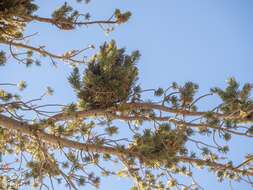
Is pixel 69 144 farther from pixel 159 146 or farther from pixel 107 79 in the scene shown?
pixel 159 146

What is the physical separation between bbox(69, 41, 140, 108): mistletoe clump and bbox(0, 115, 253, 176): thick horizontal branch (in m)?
0.68

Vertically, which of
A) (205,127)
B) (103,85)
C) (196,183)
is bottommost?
(196,183)

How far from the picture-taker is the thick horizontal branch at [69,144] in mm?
5402

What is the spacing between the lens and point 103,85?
578 cm

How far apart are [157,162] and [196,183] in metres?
1.45

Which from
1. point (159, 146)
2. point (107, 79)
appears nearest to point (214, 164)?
point (159, 146)

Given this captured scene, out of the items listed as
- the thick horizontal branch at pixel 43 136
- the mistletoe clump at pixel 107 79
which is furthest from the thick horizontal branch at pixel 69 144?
the mistletoe clump at pixel 107 79

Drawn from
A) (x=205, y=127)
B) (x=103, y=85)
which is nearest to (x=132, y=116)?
(x=103, y=85)

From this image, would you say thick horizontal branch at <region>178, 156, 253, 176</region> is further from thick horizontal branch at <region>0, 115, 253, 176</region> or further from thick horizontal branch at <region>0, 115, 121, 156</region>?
thick horizontal branch at <region>0, 115, 121, 156</region>

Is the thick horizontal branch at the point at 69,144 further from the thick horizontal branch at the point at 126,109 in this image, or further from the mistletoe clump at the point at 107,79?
the mistletoe clump at the point at 107,79

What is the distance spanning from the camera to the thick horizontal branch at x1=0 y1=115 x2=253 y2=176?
5402 millimetres

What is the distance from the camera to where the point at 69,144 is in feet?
18.7

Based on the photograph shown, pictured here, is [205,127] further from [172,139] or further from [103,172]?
[103,172]

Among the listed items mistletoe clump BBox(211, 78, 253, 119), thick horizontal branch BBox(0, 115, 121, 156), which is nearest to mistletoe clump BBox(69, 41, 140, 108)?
thick horizontal branch BBox(0, 115, 121, 156)
